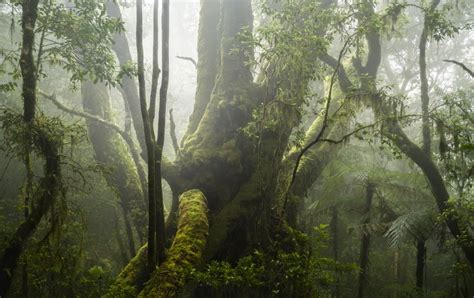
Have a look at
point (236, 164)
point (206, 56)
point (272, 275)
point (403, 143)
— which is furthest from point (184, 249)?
point (206, 56)

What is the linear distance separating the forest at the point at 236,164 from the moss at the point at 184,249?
26 millimetres

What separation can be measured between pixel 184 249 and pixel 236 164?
2.34 meters

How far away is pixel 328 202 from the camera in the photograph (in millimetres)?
9969

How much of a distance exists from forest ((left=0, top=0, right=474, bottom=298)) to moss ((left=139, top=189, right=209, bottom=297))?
0.09 feet

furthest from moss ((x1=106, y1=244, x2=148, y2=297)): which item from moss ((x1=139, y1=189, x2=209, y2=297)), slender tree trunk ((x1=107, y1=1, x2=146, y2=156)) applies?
slender tree trunk ((x1=107, y1=1, x2=146, y2=156))

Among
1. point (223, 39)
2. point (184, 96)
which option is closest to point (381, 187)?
point (223, 39)

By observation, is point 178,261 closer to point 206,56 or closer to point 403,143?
point 403,143

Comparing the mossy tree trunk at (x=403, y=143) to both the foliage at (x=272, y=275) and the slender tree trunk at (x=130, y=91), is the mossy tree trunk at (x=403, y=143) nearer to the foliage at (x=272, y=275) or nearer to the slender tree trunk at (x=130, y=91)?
the foliage at (x=272, y=275)

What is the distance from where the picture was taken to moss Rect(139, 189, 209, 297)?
16.4 feet

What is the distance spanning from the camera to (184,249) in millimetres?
→ 5836

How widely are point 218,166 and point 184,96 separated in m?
35.8

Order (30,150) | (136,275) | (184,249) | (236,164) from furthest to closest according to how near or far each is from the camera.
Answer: (236,164) → (136,275) → (184,249) → (30,150)

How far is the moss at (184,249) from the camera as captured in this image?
500 cm

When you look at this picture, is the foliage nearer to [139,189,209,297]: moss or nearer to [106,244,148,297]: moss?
[139,189,209,297]: moss
